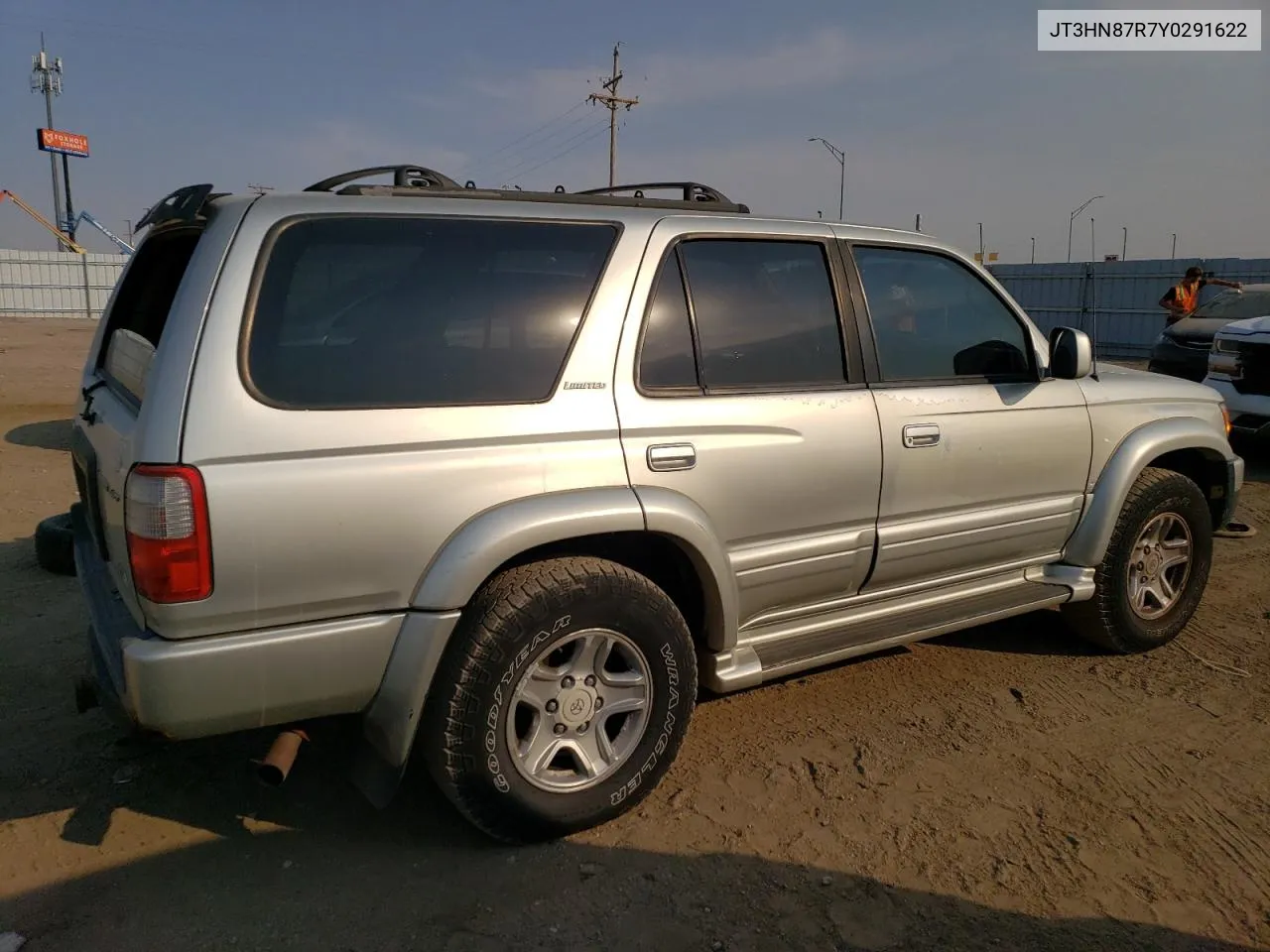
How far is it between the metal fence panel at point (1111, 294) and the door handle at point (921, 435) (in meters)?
17.9

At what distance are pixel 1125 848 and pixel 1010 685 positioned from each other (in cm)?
121

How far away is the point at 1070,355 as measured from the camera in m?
3.88

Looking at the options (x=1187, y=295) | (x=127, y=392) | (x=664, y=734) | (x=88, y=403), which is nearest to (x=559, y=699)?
(x=664, y=734)

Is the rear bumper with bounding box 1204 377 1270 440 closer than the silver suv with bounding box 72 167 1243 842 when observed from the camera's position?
No

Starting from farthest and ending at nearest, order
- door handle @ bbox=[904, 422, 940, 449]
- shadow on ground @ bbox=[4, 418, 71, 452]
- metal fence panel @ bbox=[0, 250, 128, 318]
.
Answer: metal fence panel @ bbox=[0, 250, 128, 318] → shadow on ground @ bbox=[4, 418, 71, 452] → door handle @ bbox=[904, 422, 940, 449]

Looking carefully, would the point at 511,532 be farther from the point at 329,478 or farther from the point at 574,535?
the point at 329,478

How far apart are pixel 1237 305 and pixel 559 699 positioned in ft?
37.5

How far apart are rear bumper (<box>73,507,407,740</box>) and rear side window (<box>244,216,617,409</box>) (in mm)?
597

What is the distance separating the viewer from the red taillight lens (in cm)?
225

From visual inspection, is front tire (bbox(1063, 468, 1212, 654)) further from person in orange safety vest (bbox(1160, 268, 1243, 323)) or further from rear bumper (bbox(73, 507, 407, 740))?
person in orange safety vest (bbox(1160, 268, 1243, 323))

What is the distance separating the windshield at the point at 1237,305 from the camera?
35.8 ft

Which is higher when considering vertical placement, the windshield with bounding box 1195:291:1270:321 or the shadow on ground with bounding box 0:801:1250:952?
the windshield with bounding box 1195:291:1270:321

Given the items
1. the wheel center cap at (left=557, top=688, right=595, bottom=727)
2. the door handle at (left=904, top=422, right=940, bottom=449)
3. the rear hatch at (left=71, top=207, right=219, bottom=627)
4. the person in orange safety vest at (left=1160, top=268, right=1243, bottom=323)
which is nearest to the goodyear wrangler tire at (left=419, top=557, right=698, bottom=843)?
the wheel center cap at (left=557, top=688, right=595, bottom=727)

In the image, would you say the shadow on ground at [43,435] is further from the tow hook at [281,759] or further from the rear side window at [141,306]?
the tow hook at [281,759]
